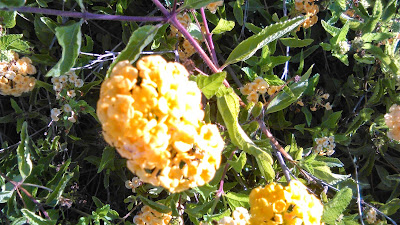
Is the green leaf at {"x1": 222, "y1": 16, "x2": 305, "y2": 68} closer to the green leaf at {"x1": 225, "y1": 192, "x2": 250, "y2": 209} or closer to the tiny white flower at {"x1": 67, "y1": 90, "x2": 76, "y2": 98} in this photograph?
the green leaf at {"x1": 225, "y1": 192, "x2": 250, "y2": 209}

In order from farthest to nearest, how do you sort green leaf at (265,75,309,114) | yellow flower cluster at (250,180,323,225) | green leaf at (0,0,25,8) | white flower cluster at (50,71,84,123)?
white flower cluster at (50,71,84,123)
green leaf at (265,75,309,114)
yellow flower cluster at (250,180,323,225)
green leaf at (0,0,25,8)

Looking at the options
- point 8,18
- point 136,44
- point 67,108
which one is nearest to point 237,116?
point 136,44

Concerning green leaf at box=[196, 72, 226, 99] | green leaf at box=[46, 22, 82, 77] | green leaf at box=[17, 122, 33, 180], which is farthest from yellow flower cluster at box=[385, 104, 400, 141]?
green leaf at box=[17, 122, 33, 180]

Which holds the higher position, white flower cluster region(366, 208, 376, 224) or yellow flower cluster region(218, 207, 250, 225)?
yellow flower cluster region(218, 207, 250, 225)

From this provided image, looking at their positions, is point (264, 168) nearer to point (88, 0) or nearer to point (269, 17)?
point (269, 17)

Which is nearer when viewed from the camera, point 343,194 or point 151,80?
point 151,80

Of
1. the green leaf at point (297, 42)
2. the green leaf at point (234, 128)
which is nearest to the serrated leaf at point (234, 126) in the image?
the green leaf at point (234, 128)

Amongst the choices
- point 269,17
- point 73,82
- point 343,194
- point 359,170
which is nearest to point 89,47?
point 73,82

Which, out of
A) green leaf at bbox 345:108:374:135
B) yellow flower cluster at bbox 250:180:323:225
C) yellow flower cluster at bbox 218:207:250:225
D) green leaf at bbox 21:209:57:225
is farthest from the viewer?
green leaf at bbox 345:108:374:135
